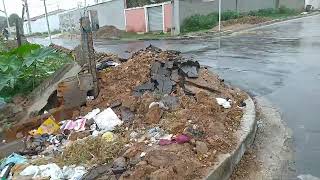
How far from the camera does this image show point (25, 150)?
547 cm

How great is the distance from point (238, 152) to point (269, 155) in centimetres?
57

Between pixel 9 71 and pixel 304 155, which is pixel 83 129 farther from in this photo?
pixel 304 155

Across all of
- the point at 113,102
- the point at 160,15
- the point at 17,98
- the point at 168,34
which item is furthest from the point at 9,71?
the point at 160,15

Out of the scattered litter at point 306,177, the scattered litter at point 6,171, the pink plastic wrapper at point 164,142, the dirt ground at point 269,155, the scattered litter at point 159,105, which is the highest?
the scattered litter at point 159,105

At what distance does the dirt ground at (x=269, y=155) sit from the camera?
454 centimetres

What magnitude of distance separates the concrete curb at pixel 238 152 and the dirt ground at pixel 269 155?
0.09 meters

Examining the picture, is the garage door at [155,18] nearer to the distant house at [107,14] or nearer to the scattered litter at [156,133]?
the distant house at [107,14]

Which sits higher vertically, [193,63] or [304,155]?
[193,63]


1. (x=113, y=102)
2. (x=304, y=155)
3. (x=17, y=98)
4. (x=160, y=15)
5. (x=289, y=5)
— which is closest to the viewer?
(x=304, y=155)

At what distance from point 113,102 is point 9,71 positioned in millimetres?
2036

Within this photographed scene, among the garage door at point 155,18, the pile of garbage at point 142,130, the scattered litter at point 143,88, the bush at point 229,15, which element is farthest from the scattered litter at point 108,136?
the bush at point 229,15

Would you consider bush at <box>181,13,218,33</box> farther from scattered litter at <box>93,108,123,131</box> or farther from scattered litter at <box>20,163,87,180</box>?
scattered litter at <box>20,163,87,180</box>

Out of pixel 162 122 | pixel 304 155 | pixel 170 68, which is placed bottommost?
pixel 304 155

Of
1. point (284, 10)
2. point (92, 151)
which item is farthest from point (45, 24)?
point (92, 151)
